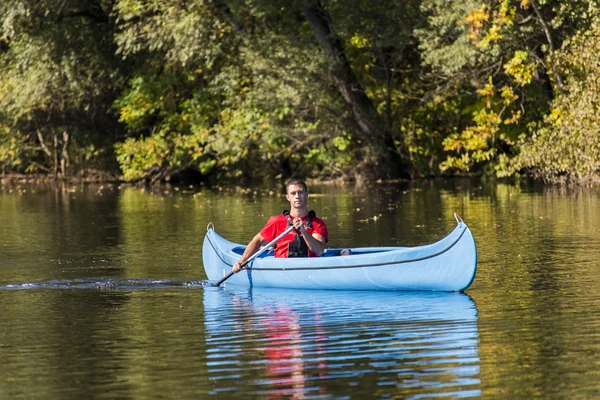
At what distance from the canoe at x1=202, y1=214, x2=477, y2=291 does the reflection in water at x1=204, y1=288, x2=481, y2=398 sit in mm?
116

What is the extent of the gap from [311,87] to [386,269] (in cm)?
2088

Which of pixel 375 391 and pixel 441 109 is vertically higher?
pixel 441 109

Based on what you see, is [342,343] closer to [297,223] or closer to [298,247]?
[297,223]

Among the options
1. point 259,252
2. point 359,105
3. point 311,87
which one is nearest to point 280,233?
point 259,252

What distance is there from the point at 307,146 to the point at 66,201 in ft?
25.3

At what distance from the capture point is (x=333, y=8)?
31.4m

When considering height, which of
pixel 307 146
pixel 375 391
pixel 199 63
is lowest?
pixel 375 391

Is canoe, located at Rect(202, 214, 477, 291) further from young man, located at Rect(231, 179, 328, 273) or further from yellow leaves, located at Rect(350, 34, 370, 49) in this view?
yellow leaves, located at Rect(350, 34, 370, 49)

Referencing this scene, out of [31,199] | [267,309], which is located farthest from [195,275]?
[31,199]

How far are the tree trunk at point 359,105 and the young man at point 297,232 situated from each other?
18788mm

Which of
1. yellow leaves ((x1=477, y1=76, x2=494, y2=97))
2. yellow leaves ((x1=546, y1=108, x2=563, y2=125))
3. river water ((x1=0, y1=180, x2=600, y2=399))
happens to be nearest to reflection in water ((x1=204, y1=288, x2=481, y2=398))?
river water ((x1=0, y1=180, x2=600, y2=399))

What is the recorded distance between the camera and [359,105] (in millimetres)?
33375

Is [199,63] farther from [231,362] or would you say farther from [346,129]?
→ [231,362]

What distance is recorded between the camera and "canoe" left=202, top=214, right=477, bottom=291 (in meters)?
11.6
